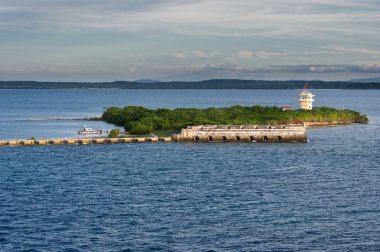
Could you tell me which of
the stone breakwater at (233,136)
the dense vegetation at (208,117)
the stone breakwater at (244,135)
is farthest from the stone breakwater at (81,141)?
the dense vegetation at (208,117)

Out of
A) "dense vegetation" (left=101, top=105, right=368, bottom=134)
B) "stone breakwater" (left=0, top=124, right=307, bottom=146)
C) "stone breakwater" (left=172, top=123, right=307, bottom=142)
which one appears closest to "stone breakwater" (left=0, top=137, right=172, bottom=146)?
"stone breakwater" (left=0, top=124, right=307, bottom=146)

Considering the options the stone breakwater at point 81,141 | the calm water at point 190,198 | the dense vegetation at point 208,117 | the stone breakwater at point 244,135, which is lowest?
the calm water at point 190,198

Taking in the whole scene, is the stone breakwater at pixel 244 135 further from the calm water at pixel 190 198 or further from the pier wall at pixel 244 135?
the calm water at pixel 190 198

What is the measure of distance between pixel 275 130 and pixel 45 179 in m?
43.5

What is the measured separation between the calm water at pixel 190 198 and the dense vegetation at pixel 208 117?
22.1m

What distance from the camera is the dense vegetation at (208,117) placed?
11925 cm

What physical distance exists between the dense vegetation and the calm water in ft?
72.6

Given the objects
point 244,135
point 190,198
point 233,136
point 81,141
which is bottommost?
point 190,198

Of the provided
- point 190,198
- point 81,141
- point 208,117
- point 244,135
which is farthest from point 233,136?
point 190,198

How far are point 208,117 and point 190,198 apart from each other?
70139 millimetres

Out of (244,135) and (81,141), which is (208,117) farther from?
(81,141)

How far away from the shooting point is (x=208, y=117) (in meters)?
129

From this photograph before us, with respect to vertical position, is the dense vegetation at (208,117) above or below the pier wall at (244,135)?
above

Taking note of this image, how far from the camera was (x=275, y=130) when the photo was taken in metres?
105
